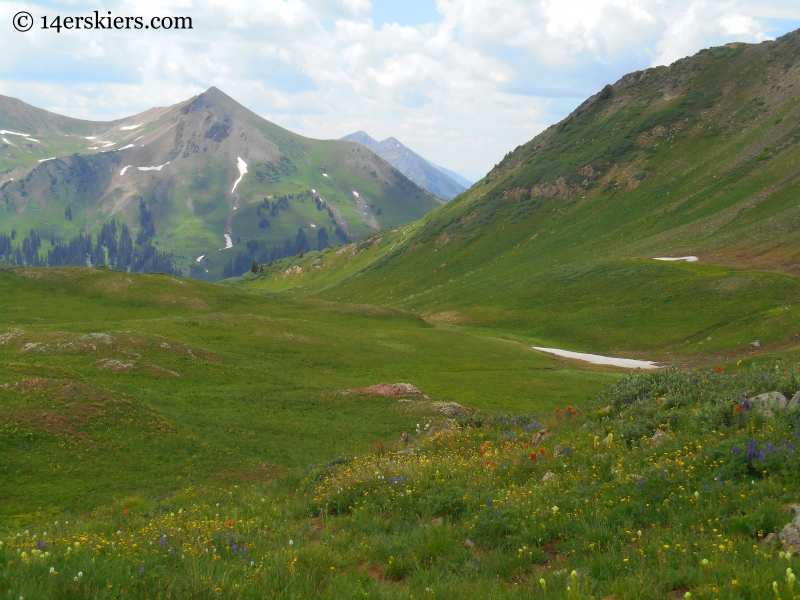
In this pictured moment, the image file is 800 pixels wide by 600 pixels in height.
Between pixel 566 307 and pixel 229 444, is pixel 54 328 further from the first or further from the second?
pixel 566 307

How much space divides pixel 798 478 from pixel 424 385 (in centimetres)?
3946

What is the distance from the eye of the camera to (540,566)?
9.15m

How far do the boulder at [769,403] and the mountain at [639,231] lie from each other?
173ft

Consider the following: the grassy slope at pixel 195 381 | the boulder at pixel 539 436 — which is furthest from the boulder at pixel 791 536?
the grassy slope at pixel 195 381

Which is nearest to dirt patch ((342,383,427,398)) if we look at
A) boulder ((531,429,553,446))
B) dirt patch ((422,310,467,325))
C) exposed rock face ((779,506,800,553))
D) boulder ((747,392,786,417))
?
boulder ((531,429,553,446))

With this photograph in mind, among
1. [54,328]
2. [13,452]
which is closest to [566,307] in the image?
[54,328]

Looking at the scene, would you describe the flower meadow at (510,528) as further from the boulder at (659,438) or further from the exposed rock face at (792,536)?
the exposed rock face at (792,536)

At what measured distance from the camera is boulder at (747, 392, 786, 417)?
474 inches

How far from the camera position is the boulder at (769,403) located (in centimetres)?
1205

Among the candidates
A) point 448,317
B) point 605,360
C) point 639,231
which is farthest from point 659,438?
point 639,231

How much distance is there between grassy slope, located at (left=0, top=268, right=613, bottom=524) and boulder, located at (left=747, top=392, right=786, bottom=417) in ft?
58.6

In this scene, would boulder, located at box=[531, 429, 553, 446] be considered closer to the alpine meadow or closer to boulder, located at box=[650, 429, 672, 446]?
the alpine meadow

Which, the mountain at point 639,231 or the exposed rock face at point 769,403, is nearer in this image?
the exposed rock face at point 769,403

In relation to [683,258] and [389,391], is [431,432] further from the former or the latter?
[683,258]
